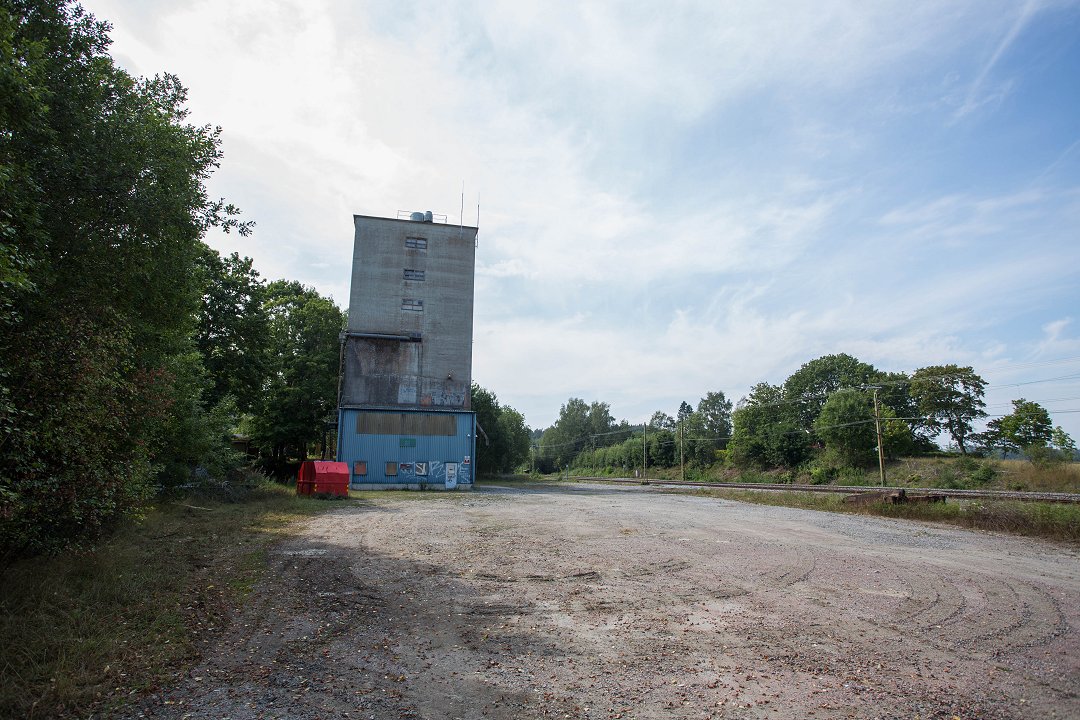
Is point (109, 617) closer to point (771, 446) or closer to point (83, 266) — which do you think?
point (83, 266)

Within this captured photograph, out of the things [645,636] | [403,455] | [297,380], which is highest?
[297,380]

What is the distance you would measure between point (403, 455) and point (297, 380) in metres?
13.0

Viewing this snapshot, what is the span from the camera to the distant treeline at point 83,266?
6.29 meters

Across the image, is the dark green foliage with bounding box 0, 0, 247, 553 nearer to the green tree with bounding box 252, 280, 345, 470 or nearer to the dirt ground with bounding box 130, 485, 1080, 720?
the dirt ground with bounding box 130, 485, 1080, 720

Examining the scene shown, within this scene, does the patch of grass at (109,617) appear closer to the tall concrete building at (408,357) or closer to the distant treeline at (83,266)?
the distant treeline at (83,266)

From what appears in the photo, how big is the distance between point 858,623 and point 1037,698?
2078 millimetres

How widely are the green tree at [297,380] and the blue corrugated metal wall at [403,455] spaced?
809cm

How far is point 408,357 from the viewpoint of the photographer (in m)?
38.4

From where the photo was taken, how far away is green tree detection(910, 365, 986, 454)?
61.5m

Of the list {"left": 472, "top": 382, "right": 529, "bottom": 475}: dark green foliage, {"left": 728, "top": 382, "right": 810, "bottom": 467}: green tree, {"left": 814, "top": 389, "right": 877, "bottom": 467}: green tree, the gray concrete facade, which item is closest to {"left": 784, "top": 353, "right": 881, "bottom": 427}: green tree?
{"left": 728, "top": 382, "right": 810, "bottom": 467}: green tree

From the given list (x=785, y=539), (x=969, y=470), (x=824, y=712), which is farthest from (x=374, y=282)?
(x=969, y=470)

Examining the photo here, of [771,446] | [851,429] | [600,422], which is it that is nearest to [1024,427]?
[851,429]

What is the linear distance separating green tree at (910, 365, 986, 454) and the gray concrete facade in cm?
5223

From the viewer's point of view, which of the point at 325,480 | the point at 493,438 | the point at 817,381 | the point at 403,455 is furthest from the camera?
the point at 817,381
